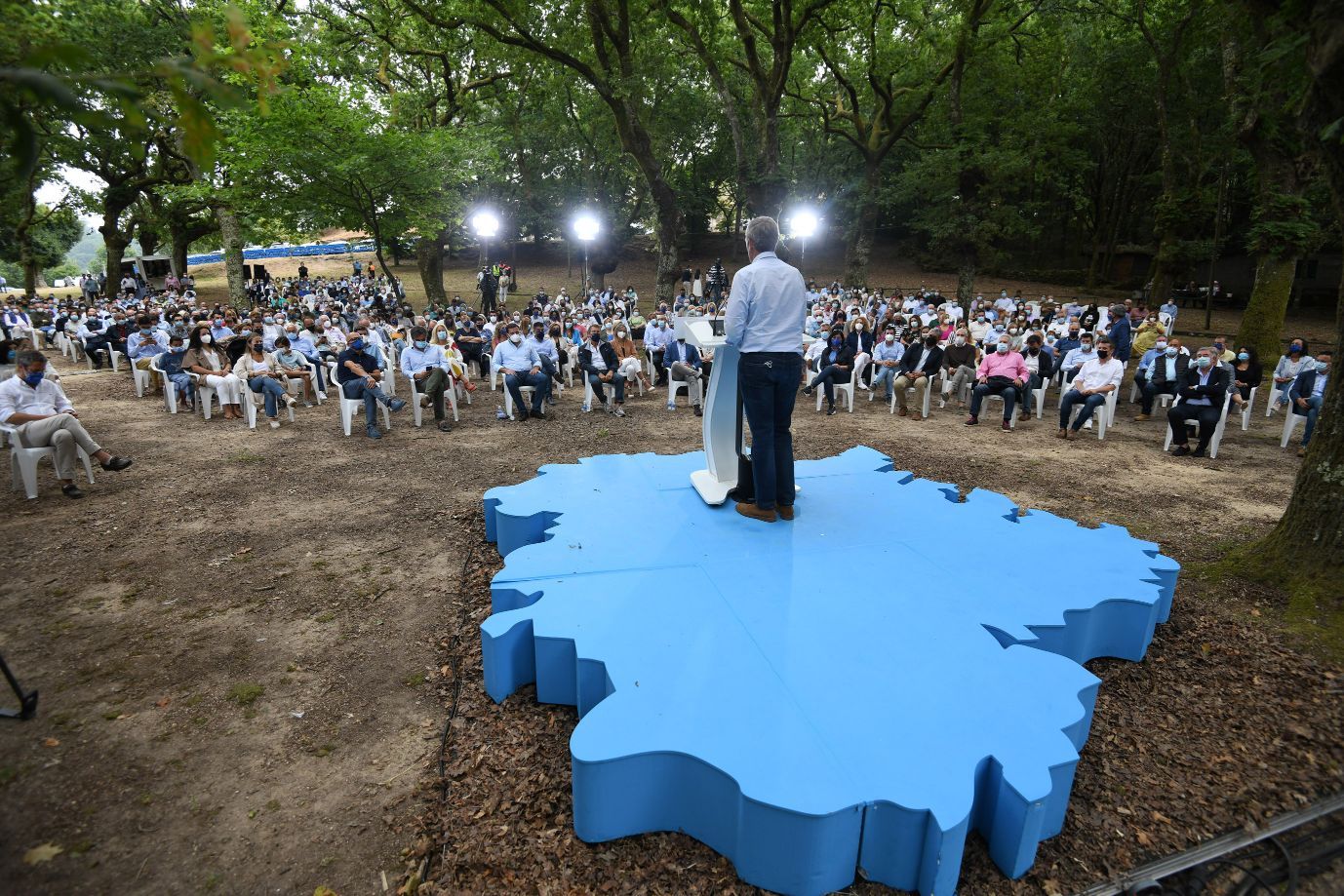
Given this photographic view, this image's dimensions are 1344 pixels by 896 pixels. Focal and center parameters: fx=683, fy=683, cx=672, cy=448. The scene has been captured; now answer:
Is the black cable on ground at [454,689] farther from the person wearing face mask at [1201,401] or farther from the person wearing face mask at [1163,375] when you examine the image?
the person wearing face mask at [1163,375]

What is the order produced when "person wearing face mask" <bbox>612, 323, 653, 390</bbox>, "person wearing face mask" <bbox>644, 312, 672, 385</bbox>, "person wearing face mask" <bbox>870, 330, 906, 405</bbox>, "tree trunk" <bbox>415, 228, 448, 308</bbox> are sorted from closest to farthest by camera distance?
"person wearing face mask" <bbox>870, 330, 906, 405</bbox>
"person wearing face mask" <bbox>612, 323, 653, 390</bbox>
"person wearing face mask" <bbox>644, 312, 672, 385</bbox>
"tree trunk" <bbox>415, 228, 448, 308</bbox>

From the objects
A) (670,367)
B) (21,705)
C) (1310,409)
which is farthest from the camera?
(670,367)

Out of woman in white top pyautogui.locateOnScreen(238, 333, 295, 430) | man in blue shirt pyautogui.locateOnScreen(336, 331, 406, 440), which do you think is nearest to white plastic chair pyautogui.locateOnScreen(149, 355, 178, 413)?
woman in white top pyautogui.locateOnScreen(238, 333, 295, 430)

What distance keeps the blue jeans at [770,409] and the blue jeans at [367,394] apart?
5.22 meters

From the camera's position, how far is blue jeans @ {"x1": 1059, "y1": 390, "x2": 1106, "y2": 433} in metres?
7.62

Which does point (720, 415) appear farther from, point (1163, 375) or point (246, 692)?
point (1163, 375)

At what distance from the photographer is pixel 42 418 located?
5598 mm

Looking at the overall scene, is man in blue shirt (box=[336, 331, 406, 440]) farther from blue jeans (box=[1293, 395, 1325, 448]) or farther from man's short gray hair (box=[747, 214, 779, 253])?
blue jeans (box=[1293, 395, 1325, 448])

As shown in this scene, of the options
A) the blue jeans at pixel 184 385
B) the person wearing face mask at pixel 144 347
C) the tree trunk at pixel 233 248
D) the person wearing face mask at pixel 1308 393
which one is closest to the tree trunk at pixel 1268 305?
the person wearing face mask at pixel 1308 393

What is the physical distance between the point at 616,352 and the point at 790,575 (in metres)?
6.81

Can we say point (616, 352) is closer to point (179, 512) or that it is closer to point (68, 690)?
point (179, 512)

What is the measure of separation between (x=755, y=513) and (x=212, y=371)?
25.3 feet

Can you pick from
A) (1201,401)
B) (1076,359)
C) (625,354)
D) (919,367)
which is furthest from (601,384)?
(1201,401)

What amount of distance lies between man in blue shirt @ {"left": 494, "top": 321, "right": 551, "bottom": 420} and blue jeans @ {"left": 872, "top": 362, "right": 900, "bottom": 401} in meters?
4.68
